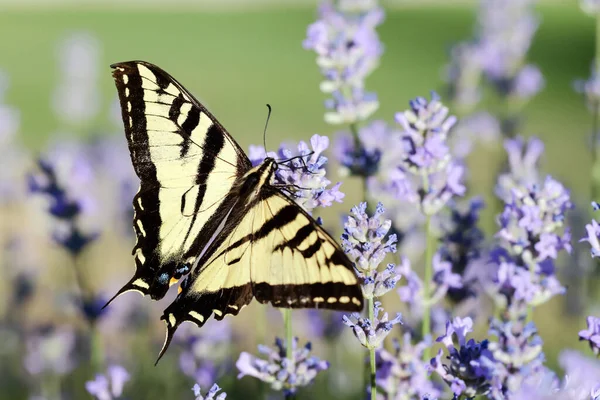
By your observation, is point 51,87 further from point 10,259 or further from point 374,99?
point 374,99

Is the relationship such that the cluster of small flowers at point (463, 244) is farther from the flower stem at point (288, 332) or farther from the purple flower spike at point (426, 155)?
the flower stem at point (288, 332)

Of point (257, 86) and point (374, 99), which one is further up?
point (257, 86)

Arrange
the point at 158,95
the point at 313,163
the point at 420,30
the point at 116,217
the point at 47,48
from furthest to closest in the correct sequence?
1. the point at 420,30
2. the point at 47,48
3. the point at 116,217
4. the point at 158,95
5. the point at 313,163

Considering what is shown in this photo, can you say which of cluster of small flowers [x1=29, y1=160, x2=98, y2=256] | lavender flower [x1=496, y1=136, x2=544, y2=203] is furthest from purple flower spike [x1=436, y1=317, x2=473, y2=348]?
cluster of small flowers [x1=29, y1=160, x2=98, y2=256]

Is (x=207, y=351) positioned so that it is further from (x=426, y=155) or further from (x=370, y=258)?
(x=370, y=258)

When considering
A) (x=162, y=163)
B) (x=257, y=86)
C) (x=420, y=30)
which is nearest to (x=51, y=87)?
(x=257, y=86)

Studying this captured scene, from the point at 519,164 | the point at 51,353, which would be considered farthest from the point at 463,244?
the point at 51,353

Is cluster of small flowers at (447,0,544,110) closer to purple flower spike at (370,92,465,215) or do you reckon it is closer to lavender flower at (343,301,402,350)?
purple flower spike at (370,92,465,215)
